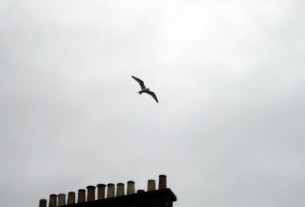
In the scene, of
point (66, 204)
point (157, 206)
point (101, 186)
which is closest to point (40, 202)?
point (66, 204)

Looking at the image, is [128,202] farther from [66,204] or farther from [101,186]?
[66,204]

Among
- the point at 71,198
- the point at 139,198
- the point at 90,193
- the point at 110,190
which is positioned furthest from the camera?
the point at 71,198

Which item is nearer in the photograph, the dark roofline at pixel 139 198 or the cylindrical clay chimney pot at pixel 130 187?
the dark roofline at pixel 139 198

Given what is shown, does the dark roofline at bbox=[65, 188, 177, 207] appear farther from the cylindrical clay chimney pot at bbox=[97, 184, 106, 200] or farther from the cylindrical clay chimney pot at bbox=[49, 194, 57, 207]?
the cylindrical clay chimney pot at bbox=[49, 194, 57, 207]

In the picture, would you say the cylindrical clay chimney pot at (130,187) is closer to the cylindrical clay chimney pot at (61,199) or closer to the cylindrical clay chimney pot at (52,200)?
the cylindrical clay chimney pot at (61,199)

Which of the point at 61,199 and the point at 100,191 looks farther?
the point at 61,199

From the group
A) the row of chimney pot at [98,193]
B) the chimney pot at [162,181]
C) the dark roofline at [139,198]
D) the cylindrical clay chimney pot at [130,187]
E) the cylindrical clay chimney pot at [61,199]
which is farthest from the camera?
the cylindrical clay chimney pot at [61,199]

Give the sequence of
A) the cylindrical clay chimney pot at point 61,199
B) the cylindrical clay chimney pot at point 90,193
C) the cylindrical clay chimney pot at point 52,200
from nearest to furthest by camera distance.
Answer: the cylindrical clay chimney pot at point 90,193, the cylindrical clay chimney pot at point 61,199, the cylindrical clay chimney pot at point 52,200

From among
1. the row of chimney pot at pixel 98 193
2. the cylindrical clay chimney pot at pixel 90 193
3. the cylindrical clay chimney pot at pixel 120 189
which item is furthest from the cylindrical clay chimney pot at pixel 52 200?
the cylindrical clay chimney pot at pixel 120 189

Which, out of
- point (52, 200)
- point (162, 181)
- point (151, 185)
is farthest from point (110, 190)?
point (52, 200)

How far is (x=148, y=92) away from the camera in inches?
1021

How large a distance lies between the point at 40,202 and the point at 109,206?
2121mm

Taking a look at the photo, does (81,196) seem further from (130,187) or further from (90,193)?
(130,187)

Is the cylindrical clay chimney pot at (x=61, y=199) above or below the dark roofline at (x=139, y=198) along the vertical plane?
above
